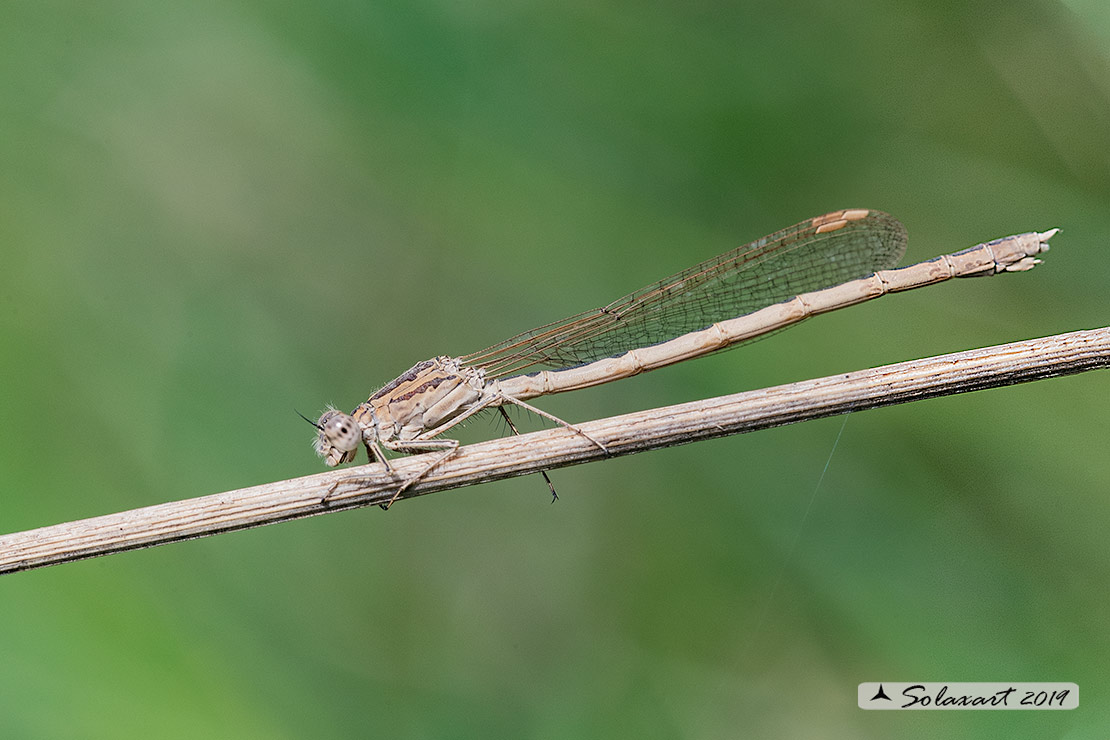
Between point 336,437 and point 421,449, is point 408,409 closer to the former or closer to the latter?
point 421,449

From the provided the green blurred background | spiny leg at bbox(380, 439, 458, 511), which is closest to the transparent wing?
the green blurred background

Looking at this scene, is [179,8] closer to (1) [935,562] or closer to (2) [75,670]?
(2) [75,670]

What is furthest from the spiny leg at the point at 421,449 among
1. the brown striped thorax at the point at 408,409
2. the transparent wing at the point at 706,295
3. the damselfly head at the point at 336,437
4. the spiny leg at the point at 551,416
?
the transparent wing at the point at 706,295

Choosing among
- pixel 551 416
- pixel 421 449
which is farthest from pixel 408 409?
pixel 551 416

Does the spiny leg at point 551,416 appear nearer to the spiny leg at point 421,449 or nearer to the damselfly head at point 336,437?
the spiny leg at point 421,449

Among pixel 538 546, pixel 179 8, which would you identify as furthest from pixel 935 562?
pixel 179 8

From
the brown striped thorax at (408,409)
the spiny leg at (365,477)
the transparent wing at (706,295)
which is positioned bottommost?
the spiny leg at (365,477)
